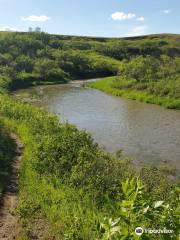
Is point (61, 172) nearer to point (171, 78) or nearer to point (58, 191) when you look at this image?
point (58, 191)

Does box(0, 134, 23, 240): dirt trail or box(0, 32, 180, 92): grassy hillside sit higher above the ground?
box(0, 32, 180, 92): grassy hillside

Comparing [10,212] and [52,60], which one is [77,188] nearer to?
[10,212]

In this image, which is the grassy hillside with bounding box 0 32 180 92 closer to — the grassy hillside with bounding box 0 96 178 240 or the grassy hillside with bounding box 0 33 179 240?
the grassy hillside with bounding box 0 33 179 240

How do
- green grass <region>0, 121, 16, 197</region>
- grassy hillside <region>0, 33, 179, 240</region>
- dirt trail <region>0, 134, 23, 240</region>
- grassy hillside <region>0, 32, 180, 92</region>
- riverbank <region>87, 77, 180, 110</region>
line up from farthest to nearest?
1. grassy hillside <region>0, 32, 180, 92</region>
2. riverbank <region>87, 77, 180, 110</region>
3. green grass <region>0, 121, 16, 197</region>
4. dirt trail <region>0, 134, 23, 240</region>
5. grassy hillside <region>0, 33, 179, 240</region>

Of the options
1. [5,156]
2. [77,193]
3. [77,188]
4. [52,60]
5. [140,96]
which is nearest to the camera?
[77,193]

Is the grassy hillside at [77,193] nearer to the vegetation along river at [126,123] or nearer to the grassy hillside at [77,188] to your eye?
the grassy hillside at [77,188]

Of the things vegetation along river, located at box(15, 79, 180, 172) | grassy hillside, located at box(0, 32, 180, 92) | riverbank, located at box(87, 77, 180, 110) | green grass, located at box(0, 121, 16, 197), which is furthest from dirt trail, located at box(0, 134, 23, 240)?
grassy hillside, located at box(0, 32, 180, 92)

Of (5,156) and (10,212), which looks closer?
(10,212)

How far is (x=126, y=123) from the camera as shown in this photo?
119 ft

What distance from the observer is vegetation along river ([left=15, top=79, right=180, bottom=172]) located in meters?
25.3

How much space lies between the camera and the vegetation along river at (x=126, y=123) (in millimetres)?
25286

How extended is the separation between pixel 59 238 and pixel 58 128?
13.2 metres

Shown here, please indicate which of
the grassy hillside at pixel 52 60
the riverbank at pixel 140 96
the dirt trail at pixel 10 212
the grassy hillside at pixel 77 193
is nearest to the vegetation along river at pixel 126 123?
the riverbank at pixel 140 96

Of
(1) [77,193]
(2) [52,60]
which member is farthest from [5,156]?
(2) [52,60]
